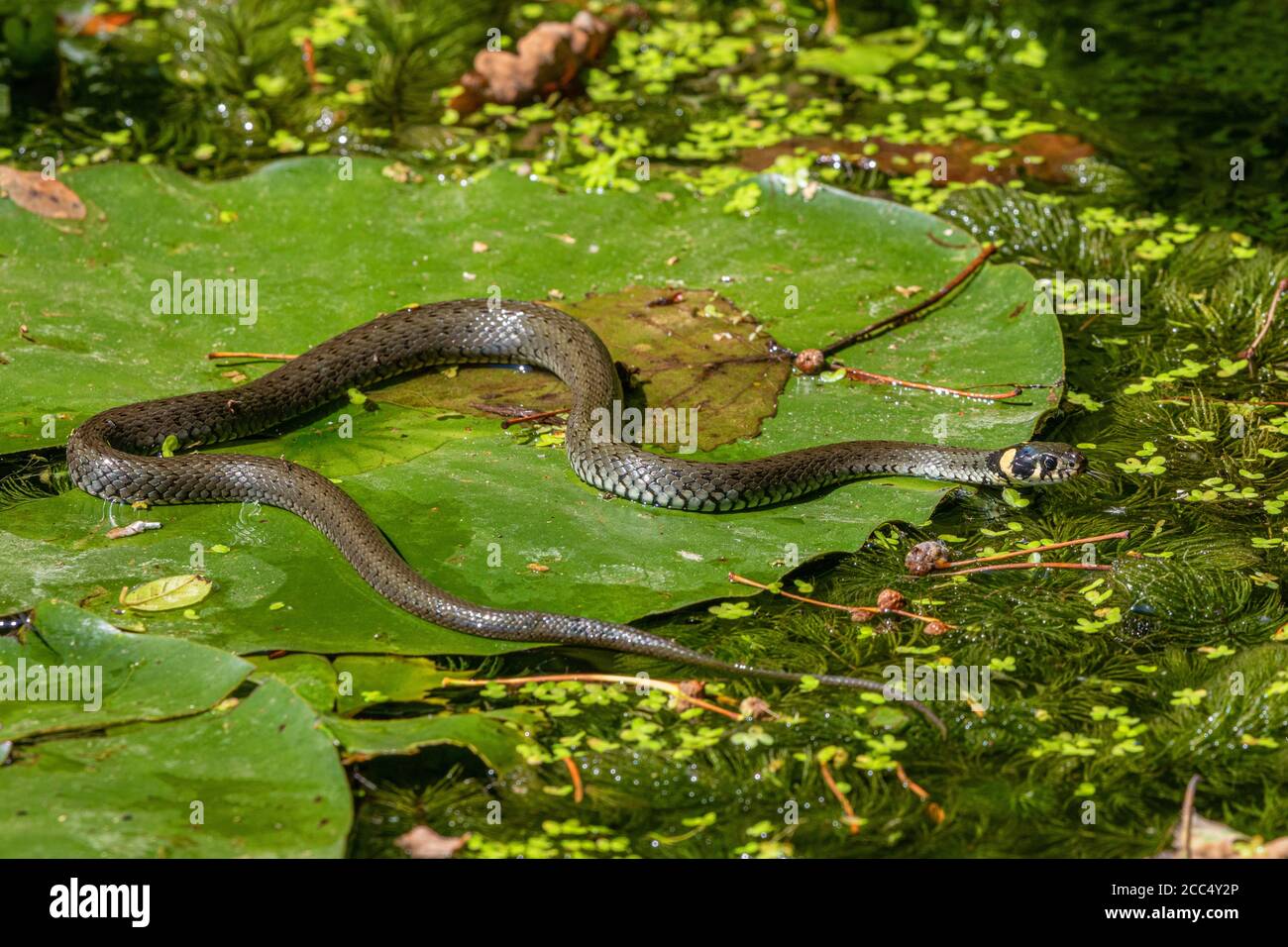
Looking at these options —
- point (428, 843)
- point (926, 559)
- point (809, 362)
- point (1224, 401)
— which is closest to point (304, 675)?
point (428, 843)

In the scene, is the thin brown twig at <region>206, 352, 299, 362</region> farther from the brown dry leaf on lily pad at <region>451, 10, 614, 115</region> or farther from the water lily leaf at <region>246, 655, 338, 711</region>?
the brown dry leaf on lily pad at <region>451, 10, 614, 115</region>

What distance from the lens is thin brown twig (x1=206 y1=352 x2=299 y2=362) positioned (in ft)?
23.6

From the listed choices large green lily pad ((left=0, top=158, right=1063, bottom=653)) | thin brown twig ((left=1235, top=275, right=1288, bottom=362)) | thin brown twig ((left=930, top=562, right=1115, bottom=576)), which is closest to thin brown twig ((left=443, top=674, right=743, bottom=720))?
large green lily pad ((left=0, top=158, right=1063, bottom=653))

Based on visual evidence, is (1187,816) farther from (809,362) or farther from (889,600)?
(809,362)

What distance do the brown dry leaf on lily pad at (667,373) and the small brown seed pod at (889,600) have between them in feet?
4.30

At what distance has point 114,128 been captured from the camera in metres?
9.99

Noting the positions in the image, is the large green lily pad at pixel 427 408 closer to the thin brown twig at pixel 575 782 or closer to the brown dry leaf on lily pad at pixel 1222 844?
the thin brown twig at pixel 575 782

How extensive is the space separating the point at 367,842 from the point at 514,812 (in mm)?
540

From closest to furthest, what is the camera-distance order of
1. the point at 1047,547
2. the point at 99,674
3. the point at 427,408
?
the point at 99,674
the point at 1047,547
the point at 427,408

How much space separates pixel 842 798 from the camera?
16.3 feet

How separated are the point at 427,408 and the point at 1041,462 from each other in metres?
3.18

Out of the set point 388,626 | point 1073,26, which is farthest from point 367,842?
point 1073,26

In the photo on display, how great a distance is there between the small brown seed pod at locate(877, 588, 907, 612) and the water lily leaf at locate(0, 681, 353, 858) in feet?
8.13

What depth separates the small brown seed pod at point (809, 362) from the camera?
282 inches
